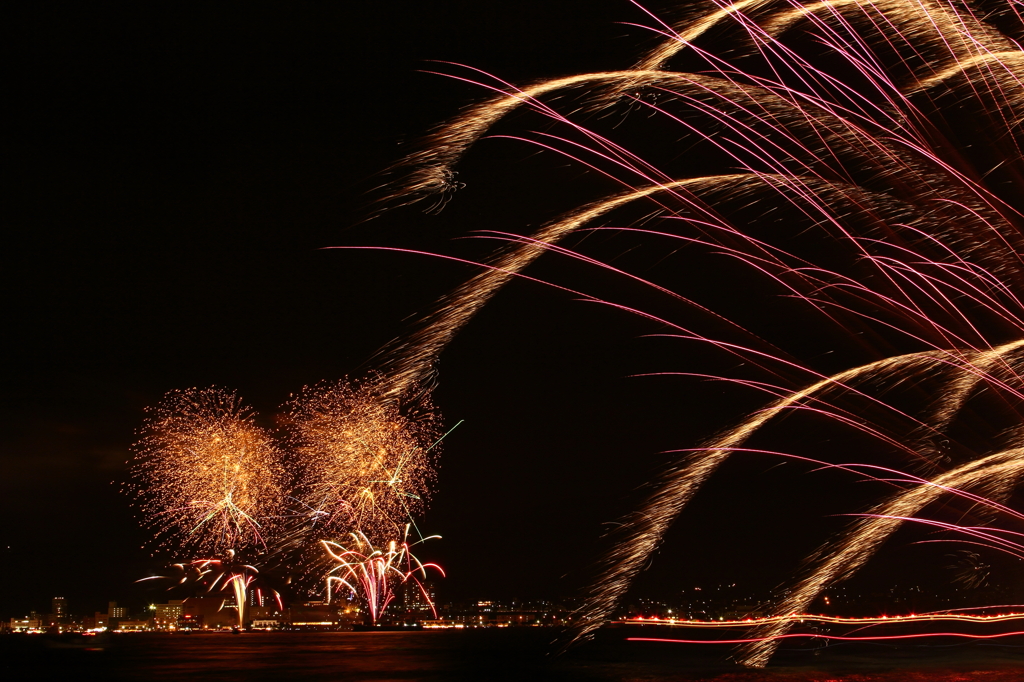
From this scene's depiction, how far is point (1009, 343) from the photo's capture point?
1584 centimetres

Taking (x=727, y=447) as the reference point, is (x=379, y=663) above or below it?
below

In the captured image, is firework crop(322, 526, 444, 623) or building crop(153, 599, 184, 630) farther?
building crop(153, 599, 184, 630)

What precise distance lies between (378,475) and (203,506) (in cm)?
968

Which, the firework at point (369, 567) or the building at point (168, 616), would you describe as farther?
the building at point (168, 616)

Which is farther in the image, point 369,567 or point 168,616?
point 168,616

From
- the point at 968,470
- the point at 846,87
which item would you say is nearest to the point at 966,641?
the point at 968,470

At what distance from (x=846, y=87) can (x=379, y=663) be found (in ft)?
104

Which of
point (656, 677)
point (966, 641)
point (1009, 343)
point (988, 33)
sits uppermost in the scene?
point (988, 33)

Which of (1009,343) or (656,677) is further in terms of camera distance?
(656,677)

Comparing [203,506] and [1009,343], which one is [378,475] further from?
[1009,343]

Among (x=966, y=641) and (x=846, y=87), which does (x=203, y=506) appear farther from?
(x=966, y=641)

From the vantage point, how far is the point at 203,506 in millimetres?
46875

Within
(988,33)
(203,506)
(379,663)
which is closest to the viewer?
(988,33)

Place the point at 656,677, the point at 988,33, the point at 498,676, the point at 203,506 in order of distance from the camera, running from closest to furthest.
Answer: the point at 988,33, the point at 656,677, the point at 498,676, the point at 203,506
